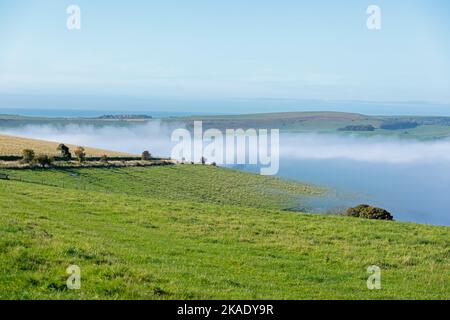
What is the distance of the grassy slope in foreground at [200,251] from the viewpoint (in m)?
13.7

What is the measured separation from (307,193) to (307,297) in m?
95.5

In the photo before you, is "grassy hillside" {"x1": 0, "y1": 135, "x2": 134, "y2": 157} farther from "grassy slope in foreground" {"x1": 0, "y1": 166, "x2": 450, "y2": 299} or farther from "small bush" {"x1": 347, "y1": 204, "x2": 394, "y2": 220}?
"small bush" {"x1": 347, "y1": 204, "x2": 394, "y2": 220}

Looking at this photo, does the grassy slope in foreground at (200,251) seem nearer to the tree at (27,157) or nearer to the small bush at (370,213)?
the small bush at (370,213)

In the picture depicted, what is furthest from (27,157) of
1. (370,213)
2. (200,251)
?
(200,251)

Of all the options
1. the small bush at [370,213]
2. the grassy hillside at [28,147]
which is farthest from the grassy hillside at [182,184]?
the small bush at [370,213]

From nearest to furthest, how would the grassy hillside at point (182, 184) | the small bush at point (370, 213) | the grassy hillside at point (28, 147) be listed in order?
the small bush at point (370, 213) → the grassy hillside at point (182, 184) → the grassy hillside at point (28, 147)

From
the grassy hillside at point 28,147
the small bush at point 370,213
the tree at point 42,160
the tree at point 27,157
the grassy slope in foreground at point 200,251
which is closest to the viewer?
the grassy slope in foreground at point 200,251

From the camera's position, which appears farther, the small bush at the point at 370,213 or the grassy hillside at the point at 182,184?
the grassy hillside at the point at 182,184

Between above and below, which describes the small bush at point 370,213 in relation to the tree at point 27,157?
below

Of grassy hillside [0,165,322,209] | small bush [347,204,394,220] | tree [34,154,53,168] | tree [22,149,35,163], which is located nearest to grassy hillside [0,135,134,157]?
tree [22,149,35,163]

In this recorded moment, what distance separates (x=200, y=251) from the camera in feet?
77.1

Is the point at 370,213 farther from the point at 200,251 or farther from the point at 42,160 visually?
the point at 42,160
